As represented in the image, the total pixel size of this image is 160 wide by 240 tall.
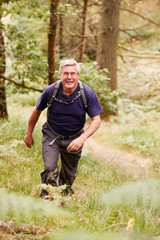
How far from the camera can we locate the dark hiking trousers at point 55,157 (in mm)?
3713

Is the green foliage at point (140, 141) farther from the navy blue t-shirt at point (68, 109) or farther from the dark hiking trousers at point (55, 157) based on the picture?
the navy blue t-shirt at point (68, 109)

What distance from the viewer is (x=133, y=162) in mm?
7273

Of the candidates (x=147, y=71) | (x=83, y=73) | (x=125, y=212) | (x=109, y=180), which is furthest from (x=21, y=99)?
(x=125, y=212)

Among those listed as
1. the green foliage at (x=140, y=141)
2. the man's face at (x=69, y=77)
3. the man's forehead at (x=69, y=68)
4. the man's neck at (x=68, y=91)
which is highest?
the man's forehead at (x=69, y=68)

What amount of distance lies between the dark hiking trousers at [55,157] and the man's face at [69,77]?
2.44ft

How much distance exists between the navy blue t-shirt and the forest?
750 millimetres

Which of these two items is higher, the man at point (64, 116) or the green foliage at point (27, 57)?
the green foliage at point (27, 57)

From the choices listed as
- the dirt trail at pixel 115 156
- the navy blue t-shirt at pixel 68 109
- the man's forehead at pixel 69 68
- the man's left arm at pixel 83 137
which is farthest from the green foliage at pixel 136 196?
the dirt trail at pixel 115 156

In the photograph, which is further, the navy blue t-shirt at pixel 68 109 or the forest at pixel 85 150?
the navy blue t-shirt at pixel 68 109

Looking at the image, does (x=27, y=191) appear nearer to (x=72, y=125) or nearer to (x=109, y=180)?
(x=72, y=125)

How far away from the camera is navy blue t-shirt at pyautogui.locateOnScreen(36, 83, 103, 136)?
378 centimetres

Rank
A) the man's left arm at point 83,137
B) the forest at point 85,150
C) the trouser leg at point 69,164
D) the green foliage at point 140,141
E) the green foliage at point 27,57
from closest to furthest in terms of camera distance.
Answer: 1. the forest at point 85,150
2. the man's left arm at point 83,137
3. the trouser leg at point 69,164
4. the green foliage at point 27,57
5. the green foliage at point 140,141

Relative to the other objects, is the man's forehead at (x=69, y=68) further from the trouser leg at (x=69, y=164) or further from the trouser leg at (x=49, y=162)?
the trouser leg at (x=69, y=164)

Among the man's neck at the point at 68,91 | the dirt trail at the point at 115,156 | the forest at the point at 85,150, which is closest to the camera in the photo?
the forest at the point at 85,150
